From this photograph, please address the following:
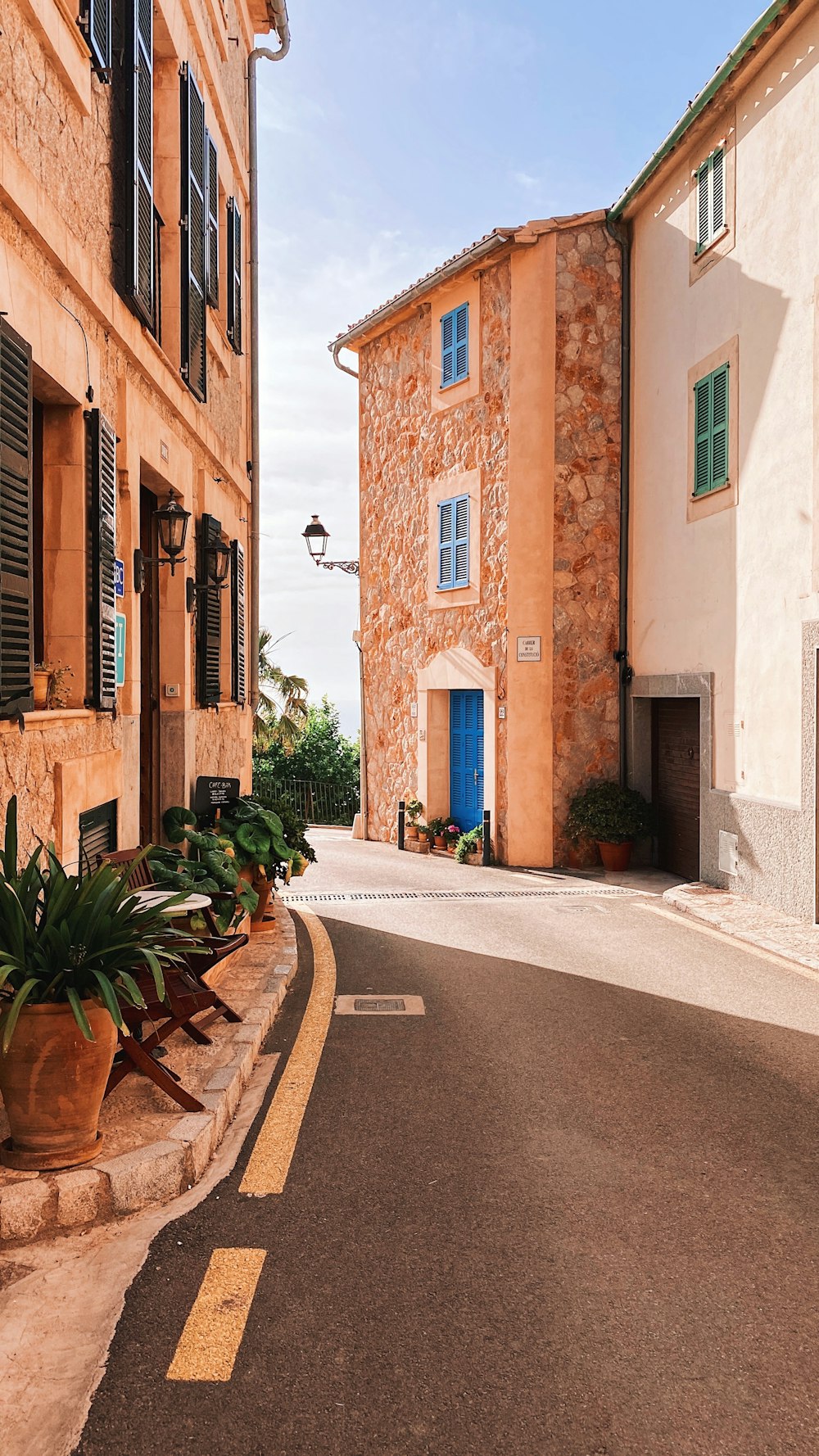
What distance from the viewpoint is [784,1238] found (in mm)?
3572

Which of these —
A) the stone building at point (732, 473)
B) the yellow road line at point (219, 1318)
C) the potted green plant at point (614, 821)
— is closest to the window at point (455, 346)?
the stone building at point (732, 473)

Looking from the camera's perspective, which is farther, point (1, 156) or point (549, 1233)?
point (1, 156)

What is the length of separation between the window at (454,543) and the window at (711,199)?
5.64 m

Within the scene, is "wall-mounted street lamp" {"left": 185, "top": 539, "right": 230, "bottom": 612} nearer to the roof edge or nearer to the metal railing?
the roof edge

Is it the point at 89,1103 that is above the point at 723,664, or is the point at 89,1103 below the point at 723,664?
below

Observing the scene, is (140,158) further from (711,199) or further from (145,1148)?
(711,199)

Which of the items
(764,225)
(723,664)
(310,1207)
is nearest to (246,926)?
(310,1207)

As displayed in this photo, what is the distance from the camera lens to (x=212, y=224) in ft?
33.4

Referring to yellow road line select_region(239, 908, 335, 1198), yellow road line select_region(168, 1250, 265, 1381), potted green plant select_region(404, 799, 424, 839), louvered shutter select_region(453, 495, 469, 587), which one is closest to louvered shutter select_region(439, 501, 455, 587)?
louvered shutter select_region(453, 495, 469, 587)

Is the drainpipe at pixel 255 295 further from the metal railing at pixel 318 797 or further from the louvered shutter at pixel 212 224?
the metal railing at pixel 318 797

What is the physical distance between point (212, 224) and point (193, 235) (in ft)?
5.46

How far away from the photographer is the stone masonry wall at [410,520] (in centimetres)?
1648

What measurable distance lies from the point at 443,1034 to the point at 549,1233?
2.55 metres

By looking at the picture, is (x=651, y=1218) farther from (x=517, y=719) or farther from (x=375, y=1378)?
(x=517, y=719)
